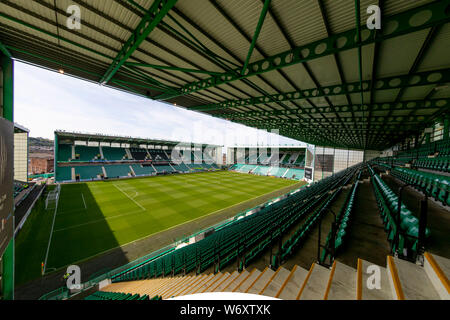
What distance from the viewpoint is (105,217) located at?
43.3 ft

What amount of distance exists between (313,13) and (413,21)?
2314 millimetres

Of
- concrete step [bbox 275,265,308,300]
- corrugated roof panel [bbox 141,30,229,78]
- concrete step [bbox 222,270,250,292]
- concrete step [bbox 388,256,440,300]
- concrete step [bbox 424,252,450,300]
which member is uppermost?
corrugated roof panel [bbox 141,30,229,78]

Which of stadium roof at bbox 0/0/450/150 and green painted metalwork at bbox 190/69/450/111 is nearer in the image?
stadium roof at bbox 0/0/450/150

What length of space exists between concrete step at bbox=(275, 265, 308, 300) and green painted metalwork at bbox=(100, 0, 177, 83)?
665 cm

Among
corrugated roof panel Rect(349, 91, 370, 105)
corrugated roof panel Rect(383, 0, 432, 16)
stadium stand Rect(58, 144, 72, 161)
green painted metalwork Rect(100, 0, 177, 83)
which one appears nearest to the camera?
corrugated roof panel Rect(383, 0, 432, 16)

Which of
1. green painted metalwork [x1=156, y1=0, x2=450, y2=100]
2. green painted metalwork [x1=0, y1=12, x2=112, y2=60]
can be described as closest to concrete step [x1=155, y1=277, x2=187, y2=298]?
green painted metalwork [x1=156, y1=0, x2=450, y2=100]

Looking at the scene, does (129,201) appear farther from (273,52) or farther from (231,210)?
(273,52)

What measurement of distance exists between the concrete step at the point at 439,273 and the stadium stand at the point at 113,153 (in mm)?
40072

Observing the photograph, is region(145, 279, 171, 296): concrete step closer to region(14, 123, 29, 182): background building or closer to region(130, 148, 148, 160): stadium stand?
region(14, 123, 29, 182): background building

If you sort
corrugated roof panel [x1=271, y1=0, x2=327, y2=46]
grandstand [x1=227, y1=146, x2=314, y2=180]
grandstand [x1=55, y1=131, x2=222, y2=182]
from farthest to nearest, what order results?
1. grandstand [x1=227, y1=146, x2=314, y2=180]
2. grandstand [x1=55, y1=131, x2=222, y2=182]
3. corrugated roof panel [x1=271, y1=0, x2=327, y2=46]

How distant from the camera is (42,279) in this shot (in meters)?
7.18

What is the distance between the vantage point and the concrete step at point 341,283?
2.70 meters

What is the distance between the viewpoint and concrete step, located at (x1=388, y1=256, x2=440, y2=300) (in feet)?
7.29

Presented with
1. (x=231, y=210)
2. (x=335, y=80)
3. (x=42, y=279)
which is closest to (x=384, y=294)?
(x=335, y=80)
